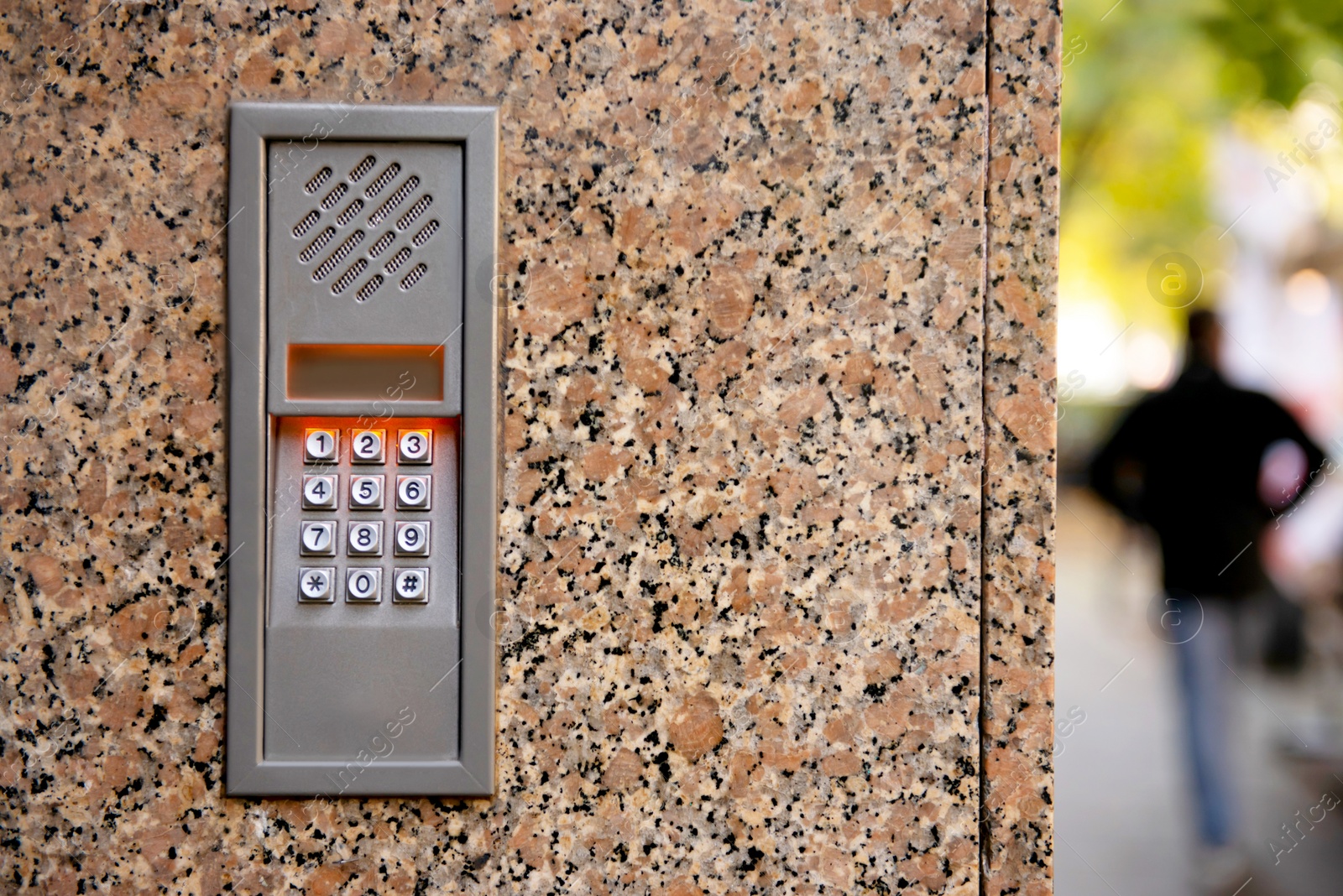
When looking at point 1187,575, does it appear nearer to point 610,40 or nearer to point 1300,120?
A: point 1300,120

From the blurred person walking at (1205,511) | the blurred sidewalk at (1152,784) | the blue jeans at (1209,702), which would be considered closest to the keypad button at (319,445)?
the blurred sidewalk at (1152,784)

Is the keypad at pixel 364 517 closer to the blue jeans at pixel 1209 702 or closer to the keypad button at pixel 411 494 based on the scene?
the keypad button at pixel 411 494

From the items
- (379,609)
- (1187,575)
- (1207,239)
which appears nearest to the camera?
(379,609)

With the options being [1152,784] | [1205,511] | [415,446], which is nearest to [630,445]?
[415,446]

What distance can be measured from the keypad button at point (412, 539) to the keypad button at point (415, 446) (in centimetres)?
8

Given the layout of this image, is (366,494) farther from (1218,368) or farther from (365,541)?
(1218,368)

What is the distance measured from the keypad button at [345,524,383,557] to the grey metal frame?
104 mm

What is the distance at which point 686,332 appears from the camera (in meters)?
1.23

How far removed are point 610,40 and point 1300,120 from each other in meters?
5.18

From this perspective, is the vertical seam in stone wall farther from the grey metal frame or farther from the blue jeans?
the blue jeans

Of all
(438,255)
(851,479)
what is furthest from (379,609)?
(851,479)

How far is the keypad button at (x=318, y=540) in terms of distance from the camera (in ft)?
3.93

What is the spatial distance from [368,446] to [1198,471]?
388cm

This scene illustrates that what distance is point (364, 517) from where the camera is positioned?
1.20 meters
